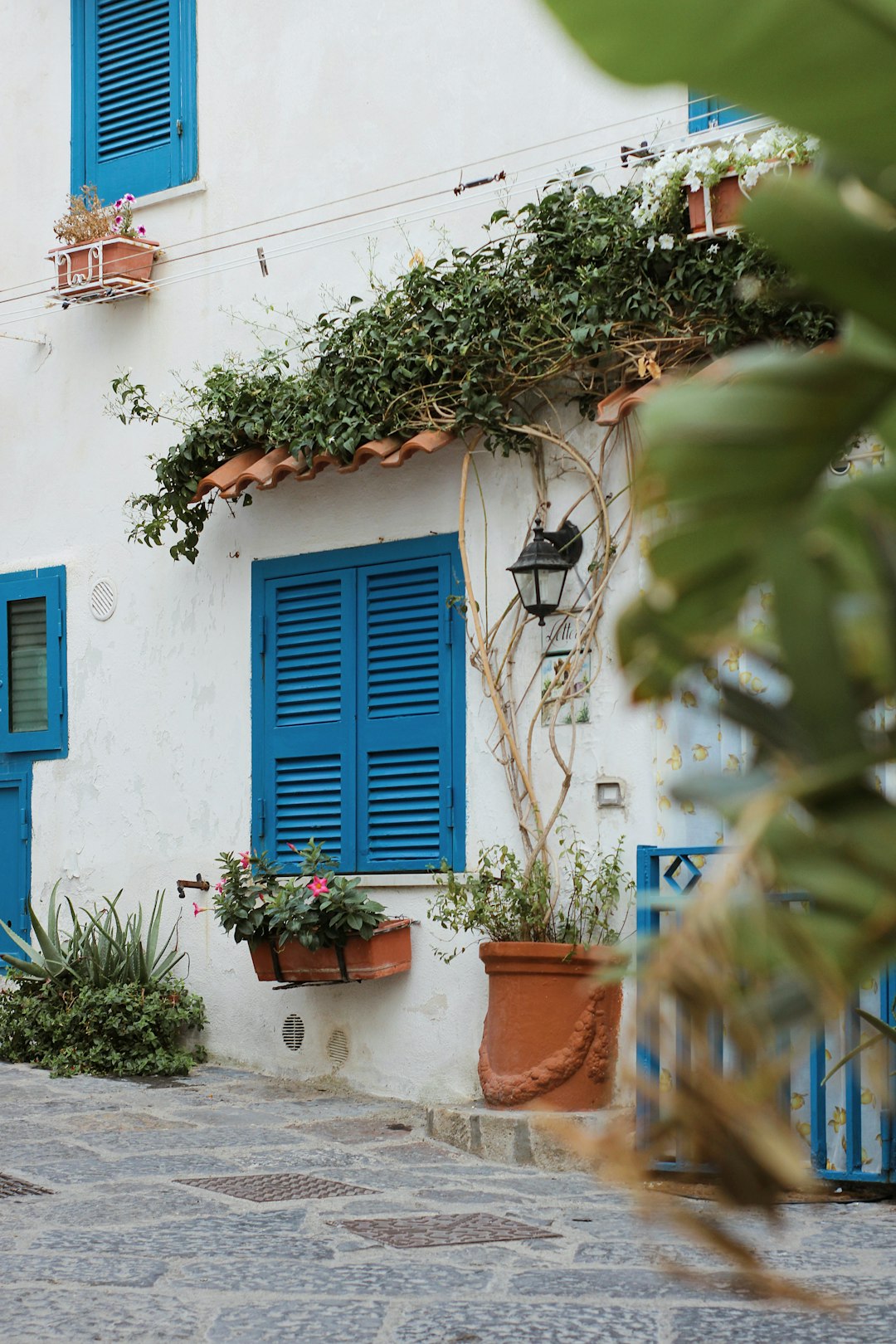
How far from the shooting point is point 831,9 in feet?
2.06

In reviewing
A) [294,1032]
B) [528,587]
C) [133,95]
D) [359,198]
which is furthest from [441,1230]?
[133,95]

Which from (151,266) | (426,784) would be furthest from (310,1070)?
(151,266)

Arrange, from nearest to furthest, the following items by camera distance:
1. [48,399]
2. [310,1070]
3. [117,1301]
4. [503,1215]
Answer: [117,1301] → [503,1215] → [310,1070] → [48,399]

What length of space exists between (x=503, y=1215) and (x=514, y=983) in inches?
49.4

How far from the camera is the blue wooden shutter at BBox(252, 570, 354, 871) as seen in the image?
274 inches

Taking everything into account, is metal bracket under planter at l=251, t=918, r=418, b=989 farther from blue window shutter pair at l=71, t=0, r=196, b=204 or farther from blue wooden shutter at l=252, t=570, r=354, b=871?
blue window shutter pair at l=71, t=0, r=196, b=204

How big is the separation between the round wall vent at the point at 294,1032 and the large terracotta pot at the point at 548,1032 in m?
1.25

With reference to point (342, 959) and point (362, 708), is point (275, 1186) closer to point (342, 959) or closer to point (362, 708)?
point (342, 959)

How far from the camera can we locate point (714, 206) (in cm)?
574

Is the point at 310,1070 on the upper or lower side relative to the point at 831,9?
lower

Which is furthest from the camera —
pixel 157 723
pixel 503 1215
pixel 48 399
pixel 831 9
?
pixel 48 399

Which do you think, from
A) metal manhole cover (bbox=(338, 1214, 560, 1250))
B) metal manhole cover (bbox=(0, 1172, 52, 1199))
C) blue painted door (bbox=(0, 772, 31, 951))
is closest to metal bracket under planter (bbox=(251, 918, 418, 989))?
metal manhole cover (bbox=(0, 1172, 52, 1199))

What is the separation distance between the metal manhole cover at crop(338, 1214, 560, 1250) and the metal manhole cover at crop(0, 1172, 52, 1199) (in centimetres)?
105

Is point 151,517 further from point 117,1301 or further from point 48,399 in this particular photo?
point 117,1301
